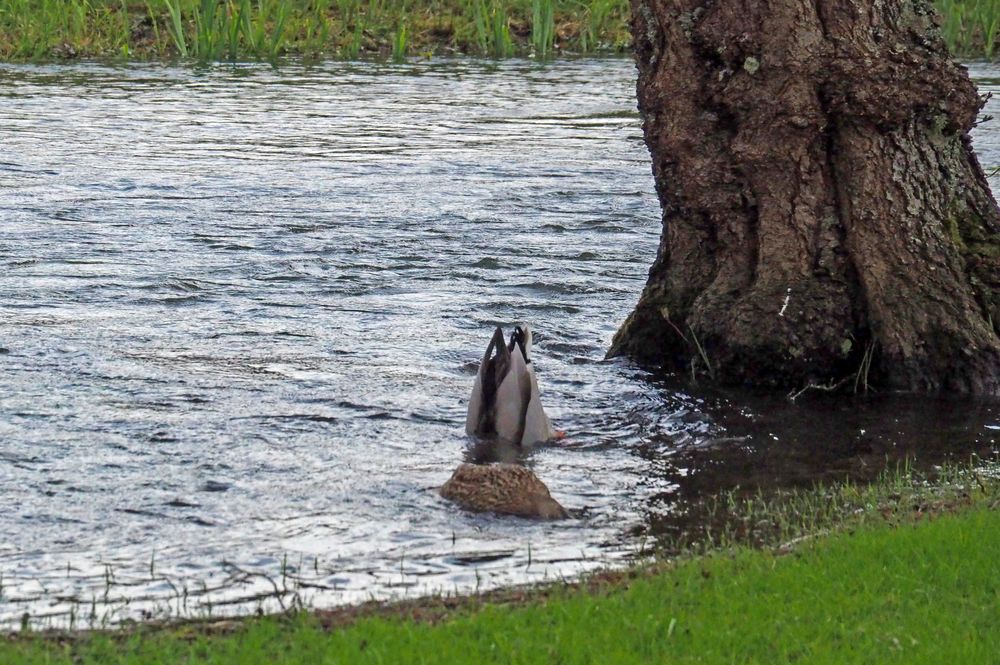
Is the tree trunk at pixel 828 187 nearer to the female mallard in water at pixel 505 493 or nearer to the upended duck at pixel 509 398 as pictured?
the upended duck at pixel 509 398

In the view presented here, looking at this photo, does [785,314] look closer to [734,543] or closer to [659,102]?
[659,102]

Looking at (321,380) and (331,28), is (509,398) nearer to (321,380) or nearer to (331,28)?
(321,380)

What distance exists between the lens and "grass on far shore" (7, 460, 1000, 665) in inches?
166

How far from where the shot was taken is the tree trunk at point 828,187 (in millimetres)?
7602

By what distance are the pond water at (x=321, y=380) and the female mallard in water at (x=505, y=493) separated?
7 cm

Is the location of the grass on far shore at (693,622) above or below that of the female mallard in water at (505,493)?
above

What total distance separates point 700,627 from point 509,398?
2.75 m

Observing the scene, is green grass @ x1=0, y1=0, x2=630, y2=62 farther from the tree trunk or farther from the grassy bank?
the tree trunk

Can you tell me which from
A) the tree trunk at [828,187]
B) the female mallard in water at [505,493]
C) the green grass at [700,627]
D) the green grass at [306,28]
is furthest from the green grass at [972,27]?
the green grass at [700,627]

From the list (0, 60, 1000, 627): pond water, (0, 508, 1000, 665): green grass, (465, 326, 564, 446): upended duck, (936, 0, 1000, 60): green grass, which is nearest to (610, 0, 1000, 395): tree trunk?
(0, 60, 1000, 627): pond water

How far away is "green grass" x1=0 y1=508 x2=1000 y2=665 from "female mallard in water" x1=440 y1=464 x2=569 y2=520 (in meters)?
0.95

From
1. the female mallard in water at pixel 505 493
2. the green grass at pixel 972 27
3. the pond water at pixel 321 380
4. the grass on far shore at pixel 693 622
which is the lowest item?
the pond water at pixel 321 380

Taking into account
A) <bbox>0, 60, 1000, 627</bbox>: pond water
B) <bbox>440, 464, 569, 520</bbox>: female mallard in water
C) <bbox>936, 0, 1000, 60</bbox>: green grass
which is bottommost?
<bbox>0, 60, 1000, 627</bbox>: pond water

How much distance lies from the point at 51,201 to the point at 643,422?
6.75 meters
